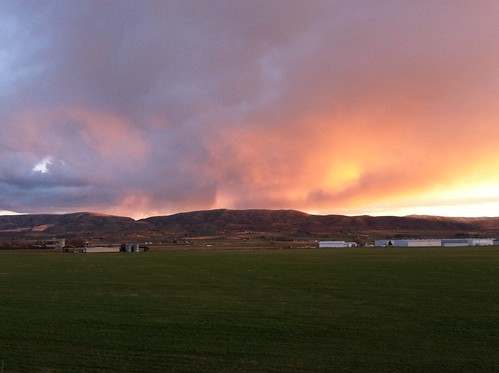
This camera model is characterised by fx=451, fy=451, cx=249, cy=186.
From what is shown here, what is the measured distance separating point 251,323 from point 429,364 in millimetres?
7521

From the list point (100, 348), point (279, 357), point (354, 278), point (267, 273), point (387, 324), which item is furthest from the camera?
point (267, 273)

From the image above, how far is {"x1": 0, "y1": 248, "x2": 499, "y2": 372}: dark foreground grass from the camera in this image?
1339 cm

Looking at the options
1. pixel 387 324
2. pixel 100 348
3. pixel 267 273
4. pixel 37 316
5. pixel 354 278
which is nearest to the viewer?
pixel 100 348

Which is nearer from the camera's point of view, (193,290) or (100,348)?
(100,348)

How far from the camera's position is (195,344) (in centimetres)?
1538

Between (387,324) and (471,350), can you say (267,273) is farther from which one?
(471,350)

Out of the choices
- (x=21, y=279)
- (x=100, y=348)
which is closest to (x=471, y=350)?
(x=100, y=348)

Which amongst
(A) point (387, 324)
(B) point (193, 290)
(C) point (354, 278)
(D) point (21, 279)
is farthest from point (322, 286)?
(D) point (21, 279)

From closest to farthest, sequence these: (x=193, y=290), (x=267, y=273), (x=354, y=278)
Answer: (x=193, y=290)
(x=354, y=278)
(x=267, y=273)

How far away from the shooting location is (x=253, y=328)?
17719mm

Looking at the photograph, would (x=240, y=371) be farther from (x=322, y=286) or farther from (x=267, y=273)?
(x=267, y=273)

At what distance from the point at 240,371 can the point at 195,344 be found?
10.5 ft

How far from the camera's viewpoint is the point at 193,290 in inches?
1158

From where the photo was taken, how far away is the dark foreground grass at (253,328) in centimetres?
1339
